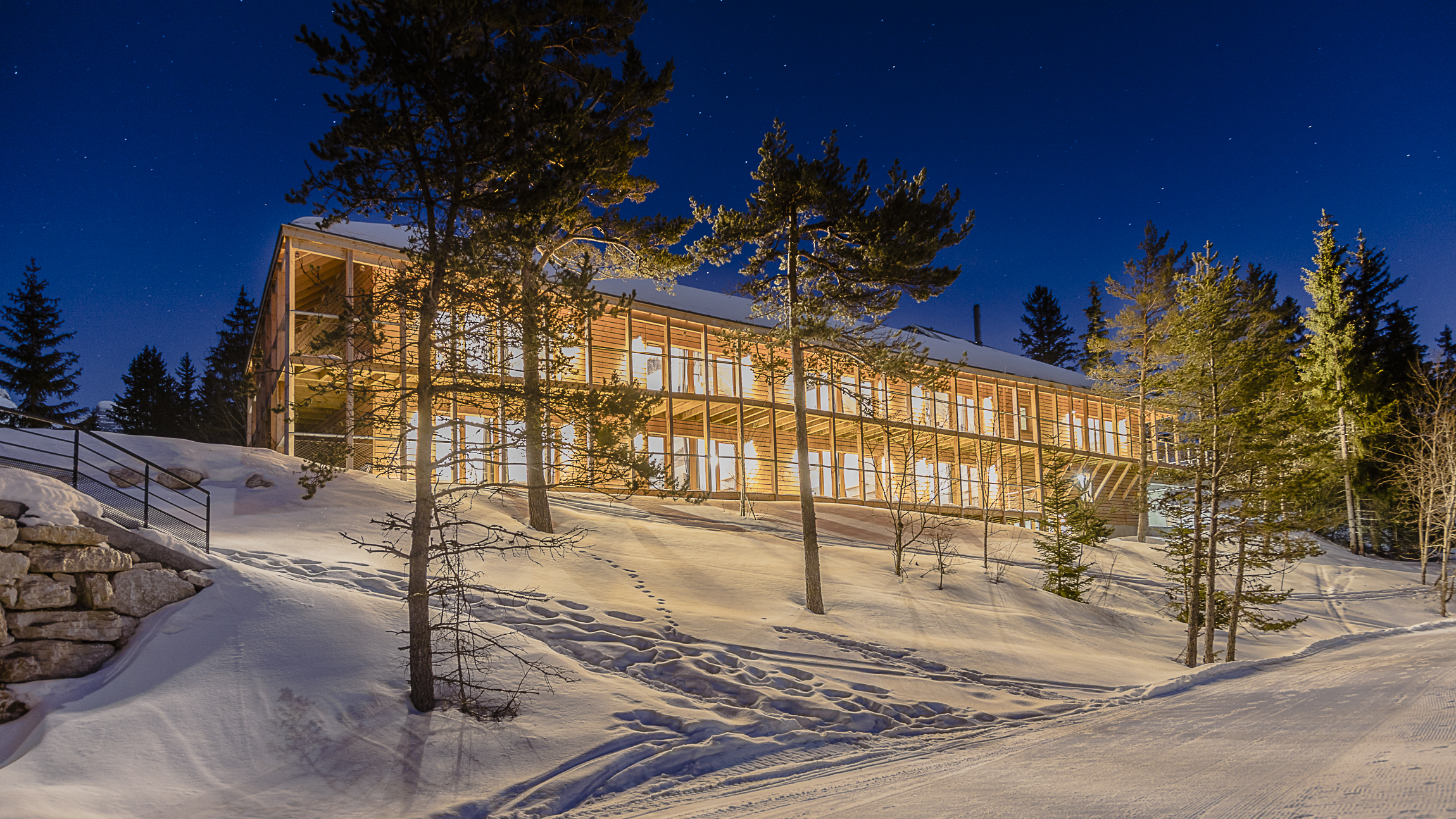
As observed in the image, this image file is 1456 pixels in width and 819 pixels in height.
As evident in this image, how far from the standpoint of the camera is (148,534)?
762cm

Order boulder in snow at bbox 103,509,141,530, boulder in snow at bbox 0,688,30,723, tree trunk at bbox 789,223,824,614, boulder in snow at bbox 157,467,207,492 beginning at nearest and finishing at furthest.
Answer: boulder in snow at bbox 0,688,30,723 < boulder in snow at bbox 103,509,141,530 < tree trunk at bbox 789,223,824,614 < boulder in snow at bbox 157,467,207,492

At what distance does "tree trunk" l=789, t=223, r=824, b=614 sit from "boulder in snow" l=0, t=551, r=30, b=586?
9.39 metres

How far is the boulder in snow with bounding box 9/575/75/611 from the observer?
21.1 feet

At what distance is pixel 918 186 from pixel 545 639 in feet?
34.5

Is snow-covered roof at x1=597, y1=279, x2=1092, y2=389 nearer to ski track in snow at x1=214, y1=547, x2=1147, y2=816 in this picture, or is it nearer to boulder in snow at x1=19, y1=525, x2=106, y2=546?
ski track in snow at x1=214, y1=547, x2=1147, y2=816

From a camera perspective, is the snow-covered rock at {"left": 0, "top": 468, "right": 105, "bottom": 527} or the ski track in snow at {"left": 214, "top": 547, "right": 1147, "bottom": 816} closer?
the ski track in snow at {"left": 214, "top": 547, "right": 1147, "bottom": 816}

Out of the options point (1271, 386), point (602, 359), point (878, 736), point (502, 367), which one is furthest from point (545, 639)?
point (1271, 386)

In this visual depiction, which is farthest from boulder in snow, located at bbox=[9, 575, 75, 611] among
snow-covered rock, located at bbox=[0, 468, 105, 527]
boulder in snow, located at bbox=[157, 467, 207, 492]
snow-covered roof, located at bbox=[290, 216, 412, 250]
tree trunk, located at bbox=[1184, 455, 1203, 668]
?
tree trunk, located at bbox=[1184, 455, 1203, 668]

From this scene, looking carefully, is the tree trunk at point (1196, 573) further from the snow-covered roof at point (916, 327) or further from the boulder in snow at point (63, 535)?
the boulder in snow at point (63, 535)

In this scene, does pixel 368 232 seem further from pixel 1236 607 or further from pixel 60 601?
pixel 1236 607

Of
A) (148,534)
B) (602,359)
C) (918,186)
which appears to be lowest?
(148,534)

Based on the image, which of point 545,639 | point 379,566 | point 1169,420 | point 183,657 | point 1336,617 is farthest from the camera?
point 1336,617

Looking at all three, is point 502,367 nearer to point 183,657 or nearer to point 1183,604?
point 183,657

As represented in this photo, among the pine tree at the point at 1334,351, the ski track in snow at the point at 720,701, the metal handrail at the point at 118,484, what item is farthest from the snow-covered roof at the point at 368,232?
the pine tree at the point at 1334,351
